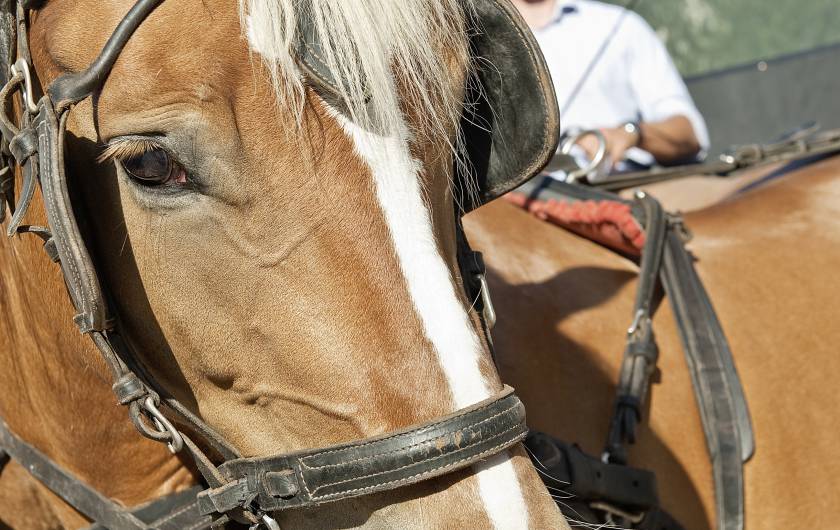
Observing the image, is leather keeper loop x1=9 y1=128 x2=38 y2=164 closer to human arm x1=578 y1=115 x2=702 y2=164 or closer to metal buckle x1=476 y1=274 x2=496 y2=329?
metal buckle x1=476 y1=274 x2=496 y2=329

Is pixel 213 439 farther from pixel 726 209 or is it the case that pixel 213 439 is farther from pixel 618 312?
pixel 726 209

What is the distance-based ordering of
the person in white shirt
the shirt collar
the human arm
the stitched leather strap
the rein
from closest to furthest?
the stitched leather strap
the rein
the human arm
the person in white shirt
the shirt collar

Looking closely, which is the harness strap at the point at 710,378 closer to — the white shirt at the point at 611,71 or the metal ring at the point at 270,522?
the metal ring at the point at 270,522

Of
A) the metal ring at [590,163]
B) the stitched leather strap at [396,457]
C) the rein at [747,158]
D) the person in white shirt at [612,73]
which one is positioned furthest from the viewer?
the person in white shirt at [612,73]

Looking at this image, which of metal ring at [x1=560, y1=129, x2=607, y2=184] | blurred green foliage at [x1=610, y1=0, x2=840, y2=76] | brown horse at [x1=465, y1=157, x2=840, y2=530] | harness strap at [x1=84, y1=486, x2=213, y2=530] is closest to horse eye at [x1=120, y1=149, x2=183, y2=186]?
harness strap at [x1=84, y1=486, x2=213, y2=530]

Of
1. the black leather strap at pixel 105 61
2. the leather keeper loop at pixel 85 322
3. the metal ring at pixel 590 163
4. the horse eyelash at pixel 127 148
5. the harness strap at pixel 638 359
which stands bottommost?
the harness strap at pixel 638 359

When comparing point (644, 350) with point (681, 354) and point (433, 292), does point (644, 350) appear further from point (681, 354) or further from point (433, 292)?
point (433, 292)

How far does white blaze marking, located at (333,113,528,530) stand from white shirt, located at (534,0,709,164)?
203 cm

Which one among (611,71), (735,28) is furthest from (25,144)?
(735,28)

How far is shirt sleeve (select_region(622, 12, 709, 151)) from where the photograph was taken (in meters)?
3.11

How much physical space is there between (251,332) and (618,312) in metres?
0.94

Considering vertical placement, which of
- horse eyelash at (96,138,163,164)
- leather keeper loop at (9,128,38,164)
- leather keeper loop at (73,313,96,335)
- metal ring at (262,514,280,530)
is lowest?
metal ring at (262,514,280,530)

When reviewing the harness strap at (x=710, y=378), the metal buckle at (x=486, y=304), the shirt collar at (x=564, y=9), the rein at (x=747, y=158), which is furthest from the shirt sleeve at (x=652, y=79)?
the metal buckle at (x=486, y=304)

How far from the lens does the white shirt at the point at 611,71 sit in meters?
3.07
